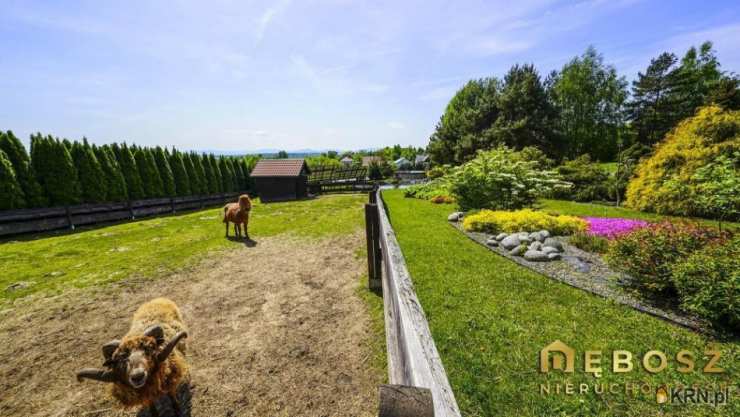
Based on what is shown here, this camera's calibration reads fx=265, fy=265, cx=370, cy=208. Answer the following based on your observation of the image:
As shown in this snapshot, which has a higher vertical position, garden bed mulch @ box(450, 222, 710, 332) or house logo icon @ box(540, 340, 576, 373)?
garden bed mulch @ box(450, 222, 710, 332)

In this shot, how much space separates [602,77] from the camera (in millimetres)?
34906

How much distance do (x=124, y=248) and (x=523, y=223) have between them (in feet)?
42.8

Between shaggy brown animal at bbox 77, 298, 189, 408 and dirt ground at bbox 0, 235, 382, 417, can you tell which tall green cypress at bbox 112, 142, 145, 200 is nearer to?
dirt ground at bbox 0, 235, 382, 417

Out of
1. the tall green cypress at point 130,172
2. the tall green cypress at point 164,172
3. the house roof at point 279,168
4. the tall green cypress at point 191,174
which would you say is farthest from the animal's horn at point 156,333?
the house roof at point 279,168

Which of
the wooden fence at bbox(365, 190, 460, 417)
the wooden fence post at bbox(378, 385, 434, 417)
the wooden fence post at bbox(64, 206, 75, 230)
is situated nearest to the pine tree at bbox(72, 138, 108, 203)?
the wooden fence post at bbox(64, 206, 75, 230)

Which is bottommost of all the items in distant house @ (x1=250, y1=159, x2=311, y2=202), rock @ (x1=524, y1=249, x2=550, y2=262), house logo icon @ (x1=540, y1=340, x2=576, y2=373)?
house logo icon @ (x1=540, y1=340, x2=576, y2=373)

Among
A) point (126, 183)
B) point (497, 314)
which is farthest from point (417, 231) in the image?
point (126, 183)

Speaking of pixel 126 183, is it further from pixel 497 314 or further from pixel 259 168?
pixel 497 314

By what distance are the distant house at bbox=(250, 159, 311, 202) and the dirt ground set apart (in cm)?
1598

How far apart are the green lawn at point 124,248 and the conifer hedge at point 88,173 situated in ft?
7.30

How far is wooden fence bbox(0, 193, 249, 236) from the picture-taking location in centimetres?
1084

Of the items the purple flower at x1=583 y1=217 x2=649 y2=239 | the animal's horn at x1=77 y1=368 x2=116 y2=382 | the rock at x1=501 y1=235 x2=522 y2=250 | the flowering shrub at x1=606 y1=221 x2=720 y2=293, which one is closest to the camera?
the animal's horn at x1=77 y1=368 x2=116 y2=382

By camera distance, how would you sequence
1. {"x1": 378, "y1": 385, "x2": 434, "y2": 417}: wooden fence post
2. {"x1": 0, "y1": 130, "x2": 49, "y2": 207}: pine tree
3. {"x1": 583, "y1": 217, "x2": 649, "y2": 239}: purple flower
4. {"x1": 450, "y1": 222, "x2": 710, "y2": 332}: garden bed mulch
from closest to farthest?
{"x1": 378, "y1": 385, "x2": 434, "y2": 417}: wooden fence post, {"x1": 450, "y1": 222, "x2": 710, "y2": 332}: garden bed mulch, {"x1": 583, "y1": 217, "x2": 649, "y2": 239}: purple flower, {"x1": 0, "y1": 130, "x2": 49, "y2": 207}: pine tree

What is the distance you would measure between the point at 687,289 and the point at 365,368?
4865mm
